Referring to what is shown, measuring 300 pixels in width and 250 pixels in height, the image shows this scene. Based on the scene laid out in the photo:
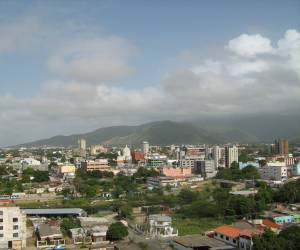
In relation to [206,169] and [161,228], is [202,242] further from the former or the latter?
[206,169]

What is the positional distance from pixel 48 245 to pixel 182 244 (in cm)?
446

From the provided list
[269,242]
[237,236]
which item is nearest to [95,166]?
[237,236]

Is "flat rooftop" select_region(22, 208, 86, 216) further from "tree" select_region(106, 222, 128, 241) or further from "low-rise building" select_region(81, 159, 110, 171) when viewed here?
"low-rise building" select_region(81, 159, 110, 171)

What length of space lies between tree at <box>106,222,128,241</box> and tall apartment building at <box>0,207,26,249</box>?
9.25ft

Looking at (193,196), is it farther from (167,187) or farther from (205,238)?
(205,238)

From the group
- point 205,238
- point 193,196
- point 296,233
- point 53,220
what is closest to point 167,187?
point 193,196

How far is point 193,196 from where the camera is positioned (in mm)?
23547

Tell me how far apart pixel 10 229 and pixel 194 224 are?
697cm

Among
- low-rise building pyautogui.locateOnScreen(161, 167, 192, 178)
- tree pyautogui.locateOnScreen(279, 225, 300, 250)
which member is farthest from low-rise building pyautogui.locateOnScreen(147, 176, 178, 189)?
tree pyautogui.locateOnScreen(279, 225, 300, 250)

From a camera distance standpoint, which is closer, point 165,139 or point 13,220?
point 13,220

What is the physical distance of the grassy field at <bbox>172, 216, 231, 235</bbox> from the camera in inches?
647

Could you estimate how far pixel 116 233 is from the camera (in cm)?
1509

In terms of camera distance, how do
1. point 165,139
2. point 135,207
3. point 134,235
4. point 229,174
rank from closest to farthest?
1. point 134,235
2. point 135,207
3. point 229,174
4. point 165,139

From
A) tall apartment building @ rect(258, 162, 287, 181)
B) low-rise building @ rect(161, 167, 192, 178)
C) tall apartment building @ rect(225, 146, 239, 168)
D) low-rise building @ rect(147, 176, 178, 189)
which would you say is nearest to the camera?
low-rise building @ rect(147, 176, 178, 189)
